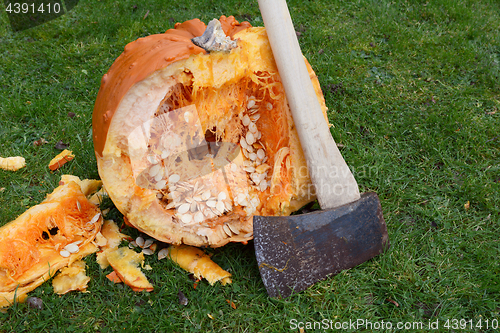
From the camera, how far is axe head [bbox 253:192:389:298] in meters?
1.97

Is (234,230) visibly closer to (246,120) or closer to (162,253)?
(162,253)

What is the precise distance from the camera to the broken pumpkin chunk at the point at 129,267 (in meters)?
2.07

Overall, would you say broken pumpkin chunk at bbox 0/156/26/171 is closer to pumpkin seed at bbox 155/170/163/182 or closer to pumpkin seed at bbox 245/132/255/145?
pumpkin seed at bbox 155/170/163/182

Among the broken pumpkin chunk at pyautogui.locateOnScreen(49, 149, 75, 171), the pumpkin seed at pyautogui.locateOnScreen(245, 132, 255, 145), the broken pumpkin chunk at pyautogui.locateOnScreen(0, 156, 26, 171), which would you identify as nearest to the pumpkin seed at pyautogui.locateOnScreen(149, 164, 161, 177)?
the pumpkin seed at pyautogui.locateOnScreen(245, 132, 255, 145)

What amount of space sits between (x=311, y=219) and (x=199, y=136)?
2.99 ft

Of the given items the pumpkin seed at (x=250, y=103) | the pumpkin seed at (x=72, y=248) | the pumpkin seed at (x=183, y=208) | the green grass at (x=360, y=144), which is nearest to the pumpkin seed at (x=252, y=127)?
the pumpkin seed at (x=250, y=103)

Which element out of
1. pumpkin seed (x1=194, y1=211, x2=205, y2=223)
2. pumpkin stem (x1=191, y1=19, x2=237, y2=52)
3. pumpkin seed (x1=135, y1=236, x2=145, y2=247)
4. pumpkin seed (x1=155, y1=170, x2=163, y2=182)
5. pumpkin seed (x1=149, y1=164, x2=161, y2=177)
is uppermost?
pumpkin stem (x1=191, y1=19, x2=237, y2=52)

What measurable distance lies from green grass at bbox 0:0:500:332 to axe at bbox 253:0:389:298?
0.14m

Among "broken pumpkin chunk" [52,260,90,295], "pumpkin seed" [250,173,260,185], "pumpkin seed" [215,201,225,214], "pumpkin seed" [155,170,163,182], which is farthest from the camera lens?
"pumpkin seed" [250,173,260,185]

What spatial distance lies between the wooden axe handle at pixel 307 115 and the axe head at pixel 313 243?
0.12m

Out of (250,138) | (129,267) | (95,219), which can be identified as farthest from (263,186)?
(95,219)

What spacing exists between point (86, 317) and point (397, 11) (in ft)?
13.5

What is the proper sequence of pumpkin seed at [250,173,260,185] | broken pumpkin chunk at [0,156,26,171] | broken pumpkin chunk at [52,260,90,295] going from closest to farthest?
broken pumpkin chunk at [52,260,90,295] < pumpkin seed at [250,173,260,185] < broken pumpkin chunk at [0,156,26,171]

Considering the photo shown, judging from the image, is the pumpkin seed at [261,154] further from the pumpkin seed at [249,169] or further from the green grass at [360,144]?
the green grass at [360,144]
